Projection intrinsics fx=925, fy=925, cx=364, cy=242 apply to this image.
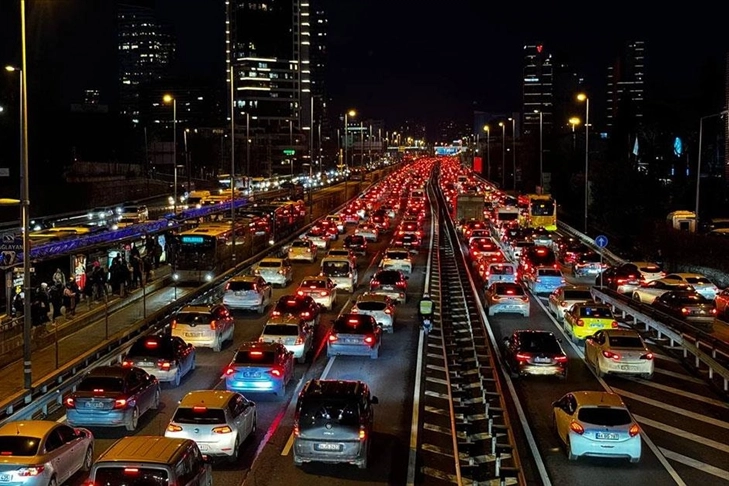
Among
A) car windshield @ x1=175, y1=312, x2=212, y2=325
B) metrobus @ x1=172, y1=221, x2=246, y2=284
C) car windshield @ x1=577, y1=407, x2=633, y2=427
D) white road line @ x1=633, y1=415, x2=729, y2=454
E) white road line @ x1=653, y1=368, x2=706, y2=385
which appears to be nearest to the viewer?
car windshield @ x1=577, y1=407, x2=633, y2=427

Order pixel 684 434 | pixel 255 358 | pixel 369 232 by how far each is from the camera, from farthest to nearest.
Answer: pixel 369 232 → pixel 255 358 → pixel 684 434

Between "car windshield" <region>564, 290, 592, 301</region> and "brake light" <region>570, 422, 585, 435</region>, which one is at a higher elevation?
"brake light" <region>570, 422, 585, 435</region>

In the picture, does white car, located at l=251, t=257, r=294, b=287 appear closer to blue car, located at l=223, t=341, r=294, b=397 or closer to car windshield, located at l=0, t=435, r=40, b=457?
blue car, located at l=223, t=341, r=294, b=397

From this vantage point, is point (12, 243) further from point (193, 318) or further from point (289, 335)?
point (289, 335)

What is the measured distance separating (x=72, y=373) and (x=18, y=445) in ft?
29.3

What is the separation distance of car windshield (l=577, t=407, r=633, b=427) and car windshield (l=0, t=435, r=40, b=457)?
31.7 ft

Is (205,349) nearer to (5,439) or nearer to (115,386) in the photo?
(115,386)

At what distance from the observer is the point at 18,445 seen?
1459cm

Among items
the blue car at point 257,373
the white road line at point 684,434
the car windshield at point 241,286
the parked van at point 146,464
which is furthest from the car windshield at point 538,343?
the car windshield at point 241,286

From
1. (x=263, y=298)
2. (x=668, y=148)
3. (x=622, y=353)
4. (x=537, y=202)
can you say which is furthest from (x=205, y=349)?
(x=668, y=148)

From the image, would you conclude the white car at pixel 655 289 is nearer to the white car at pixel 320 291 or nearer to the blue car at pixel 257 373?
the white car at pixel 320 291

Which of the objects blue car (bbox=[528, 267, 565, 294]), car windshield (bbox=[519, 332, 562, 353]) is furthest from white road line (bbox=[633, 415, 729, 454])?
blue car (bbox=[528, 267, 565, 294])

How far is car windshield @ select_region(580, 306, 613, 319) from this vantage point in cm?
2975

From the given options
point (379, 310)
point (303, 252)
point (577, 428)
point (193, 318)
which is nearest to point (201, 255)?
point (303, 252)
